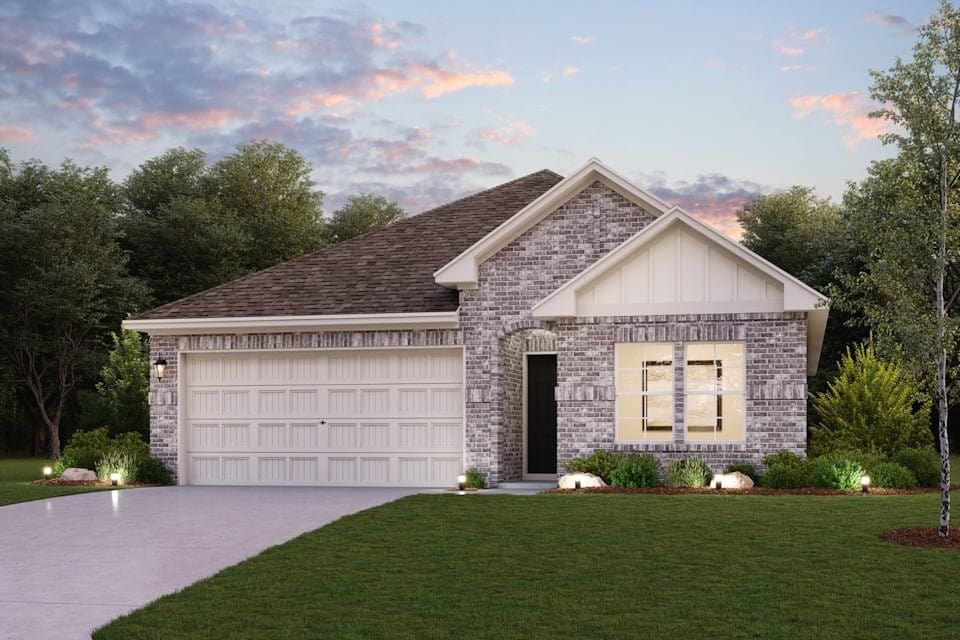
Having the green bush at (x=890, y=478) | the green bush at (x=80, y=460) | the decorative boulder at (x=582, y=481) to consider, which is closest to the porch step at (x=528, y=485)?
the decorative boulder at (x=582, y=481)

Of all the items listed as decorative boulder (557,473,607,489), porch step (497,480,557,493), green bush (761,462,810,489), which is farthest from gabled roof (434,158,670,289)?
green bush (761,462,810,489)

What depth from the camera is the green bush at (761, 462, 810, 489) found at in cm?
1731

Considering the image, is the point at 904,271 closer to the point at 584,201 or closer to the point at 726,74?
the point at 584,201

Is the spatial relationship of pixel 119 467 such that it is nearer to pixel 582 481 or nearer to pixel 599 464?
pixel 582 481

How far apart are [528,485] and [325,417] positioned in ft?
13.8

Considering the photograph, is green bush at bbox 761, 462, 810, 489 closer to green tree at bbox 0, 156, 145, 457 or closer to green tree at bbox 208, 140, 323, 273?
green tree at bbox 0, 156, 145, 457

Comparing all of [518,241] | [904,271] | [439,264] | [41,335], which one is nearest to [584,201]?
[518,241]

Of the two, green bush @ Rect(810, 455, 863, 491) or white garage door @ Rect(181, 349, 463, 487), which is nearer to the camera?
green bush @ Rect(810, 455, 863, 491)

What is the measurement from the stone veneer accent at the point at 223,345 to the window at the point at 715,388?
435cm

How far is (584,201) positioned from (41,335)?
91.7 feet

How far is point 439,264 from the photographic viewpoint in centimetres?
2181

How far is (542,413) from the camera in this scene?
21.8 meters

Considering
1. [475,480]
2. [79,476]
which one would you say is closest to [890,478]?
[475,480]

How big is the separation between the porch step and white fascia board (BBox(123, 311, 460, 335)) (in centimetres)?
309
